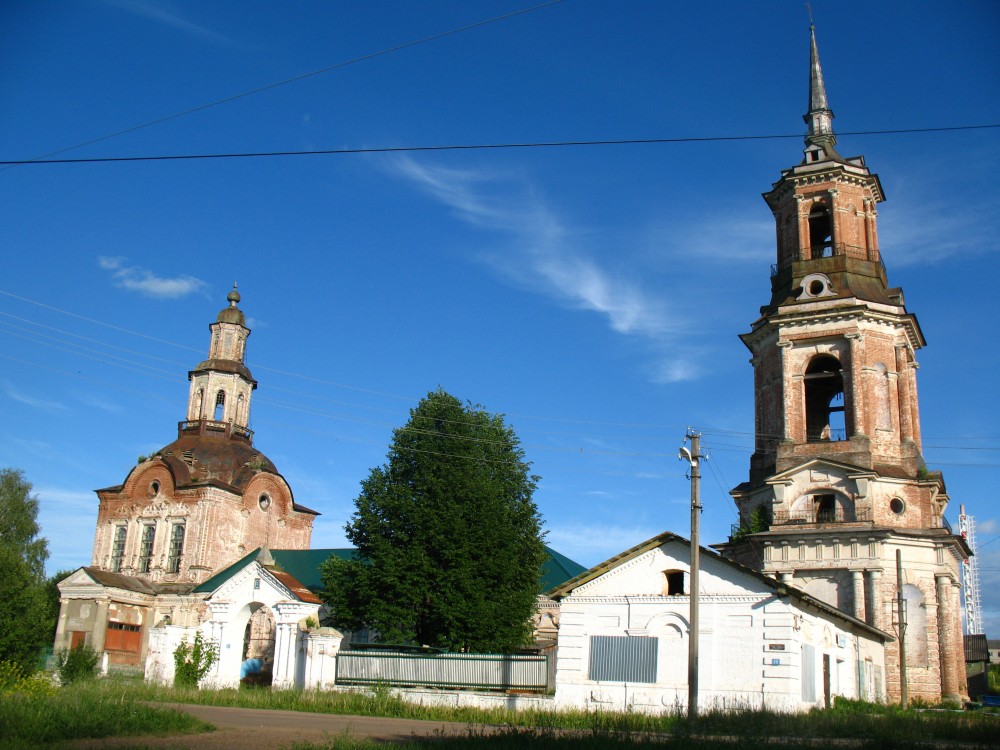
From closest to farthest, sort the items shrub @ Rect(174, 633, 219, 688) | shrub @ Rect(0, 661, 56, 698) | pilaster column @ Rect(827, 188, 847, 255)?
shrub @ Rect(0, 661, 56, 698) < shrub @ Rect(174, 633, 219, 688) < pilaster column @ Rect(827, 188, 847, 255)

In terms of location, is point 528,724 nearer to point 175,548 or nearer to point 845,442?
point 845,442

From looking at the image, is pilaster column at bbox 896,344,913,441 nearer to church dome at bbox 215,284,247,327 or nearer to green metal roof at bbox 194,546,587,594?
green metal roof at bbox 194,546,587,594

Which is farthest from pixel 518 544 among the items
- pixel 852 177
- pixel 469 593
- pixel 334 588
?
pixel 852 177

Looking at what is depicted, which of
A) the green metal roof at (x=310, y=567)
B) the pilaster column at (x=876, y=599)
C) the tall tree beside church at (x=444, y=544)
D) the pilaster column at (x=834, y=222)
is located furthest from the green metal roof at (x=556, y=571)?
the pilaster column at (x=834, y=222)

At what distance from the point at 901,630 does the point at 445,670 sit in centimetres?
1402

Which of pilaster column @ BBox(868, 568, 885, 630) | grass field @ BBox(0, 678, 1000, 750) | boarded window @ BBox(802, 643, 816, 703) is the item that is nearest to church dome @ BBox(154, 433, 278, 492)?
grass field @ BBox(0, 678, 1000, 750)

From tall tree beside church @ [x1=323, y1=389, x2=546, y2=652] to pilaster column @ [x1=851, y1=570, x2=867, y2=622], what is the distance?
10.2 metres

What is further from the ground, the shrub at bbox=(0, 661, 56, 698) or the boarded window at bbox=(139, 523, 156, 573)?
the boarded window at bbox=(139, 523, 156, 573)

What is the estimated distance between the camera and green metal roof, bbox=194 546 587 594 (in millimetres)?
38938

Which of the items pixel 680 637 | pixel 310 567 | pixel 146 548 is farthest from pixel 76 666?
pixel 146 548

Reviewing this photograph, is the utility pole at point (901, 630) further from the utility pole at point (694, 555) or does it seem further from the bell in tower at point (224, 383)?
the bell in tower at point (224, 383)

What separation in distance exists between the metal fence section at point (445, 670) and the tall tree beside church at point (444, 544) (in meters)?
2.28

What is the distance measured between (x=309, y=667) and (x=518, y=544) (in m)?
8.15

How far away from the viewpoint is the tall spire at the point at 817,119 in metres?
36.5
